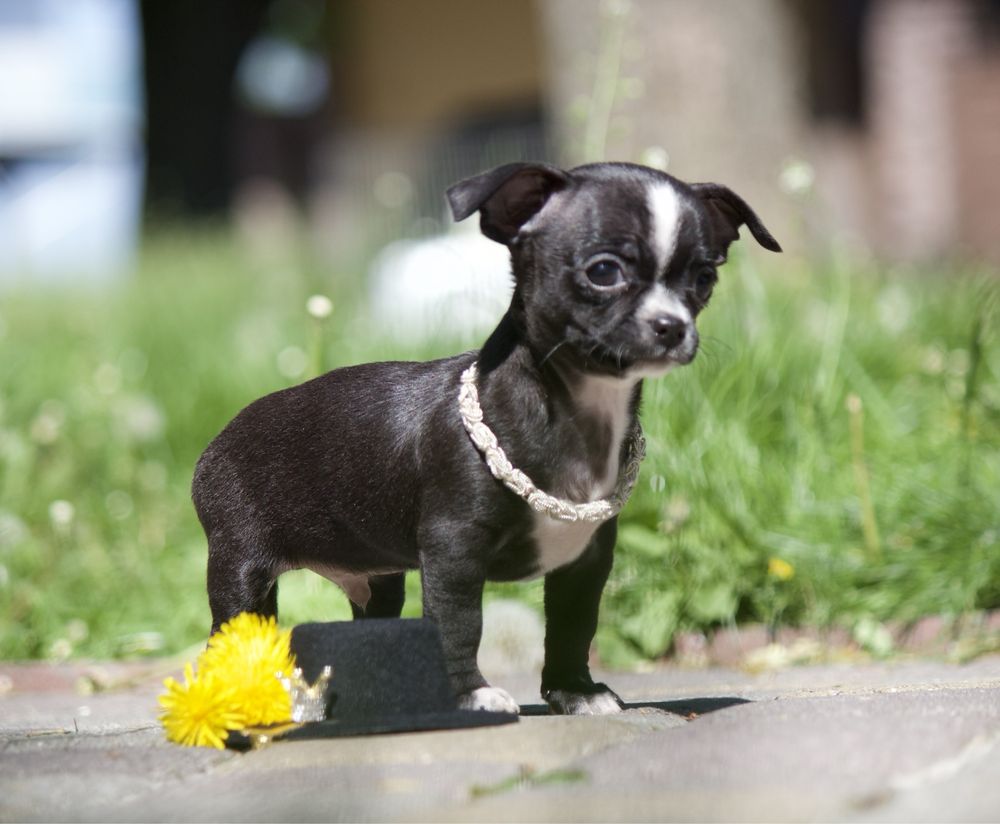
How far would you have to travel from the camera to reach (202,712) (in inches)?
98.2

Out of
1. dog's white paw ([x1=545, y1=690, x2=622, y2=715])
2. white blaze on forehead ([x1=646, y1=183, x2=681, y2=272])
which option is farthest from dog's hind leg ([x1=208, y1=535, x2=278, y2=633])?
white blaze on forehead ([x1=646, y1=183, x2=681, y2=272])

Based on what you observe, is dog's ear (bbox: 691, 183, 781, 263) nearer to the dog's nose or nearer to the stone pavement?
the dog's nose

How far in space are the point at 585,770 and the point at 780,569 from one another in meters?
1.77

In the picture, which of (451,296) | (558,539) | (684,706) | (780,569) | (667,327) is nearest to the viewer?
(667,327)

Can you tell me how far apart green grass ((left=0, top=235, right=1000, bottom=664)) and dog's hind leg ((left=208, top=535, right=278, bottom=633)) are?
978 millimetres

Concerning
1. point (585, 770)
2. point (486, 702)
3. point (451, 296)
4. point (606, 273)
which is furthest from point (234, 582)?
point (451, 296)

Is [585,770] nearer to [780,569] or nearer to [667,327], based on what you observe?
[667,327]

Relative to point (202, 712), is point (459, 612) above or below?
above

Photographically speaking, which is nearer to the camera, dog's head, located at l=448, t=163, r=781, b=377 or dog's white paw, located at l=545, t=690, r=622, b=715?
dog's head, located at l=448, t=163, r=781, b=377

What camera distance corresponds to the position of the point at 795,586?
158 inches

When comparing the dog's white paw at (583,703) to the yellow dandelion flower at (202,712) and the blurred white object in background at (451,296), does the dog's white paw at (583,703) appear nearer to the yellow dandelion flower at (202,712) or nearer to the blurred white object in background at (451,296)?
the yellow dandelion flower at (202,712)

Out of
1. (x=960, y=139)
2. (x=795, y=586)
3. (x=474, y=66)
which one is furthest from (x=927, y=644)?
(x=474, y=66)

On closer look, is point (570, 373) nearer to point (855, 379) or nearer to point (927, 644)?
point (927, 644)

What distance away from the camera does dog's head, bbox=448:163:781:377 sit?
2.42 metres
